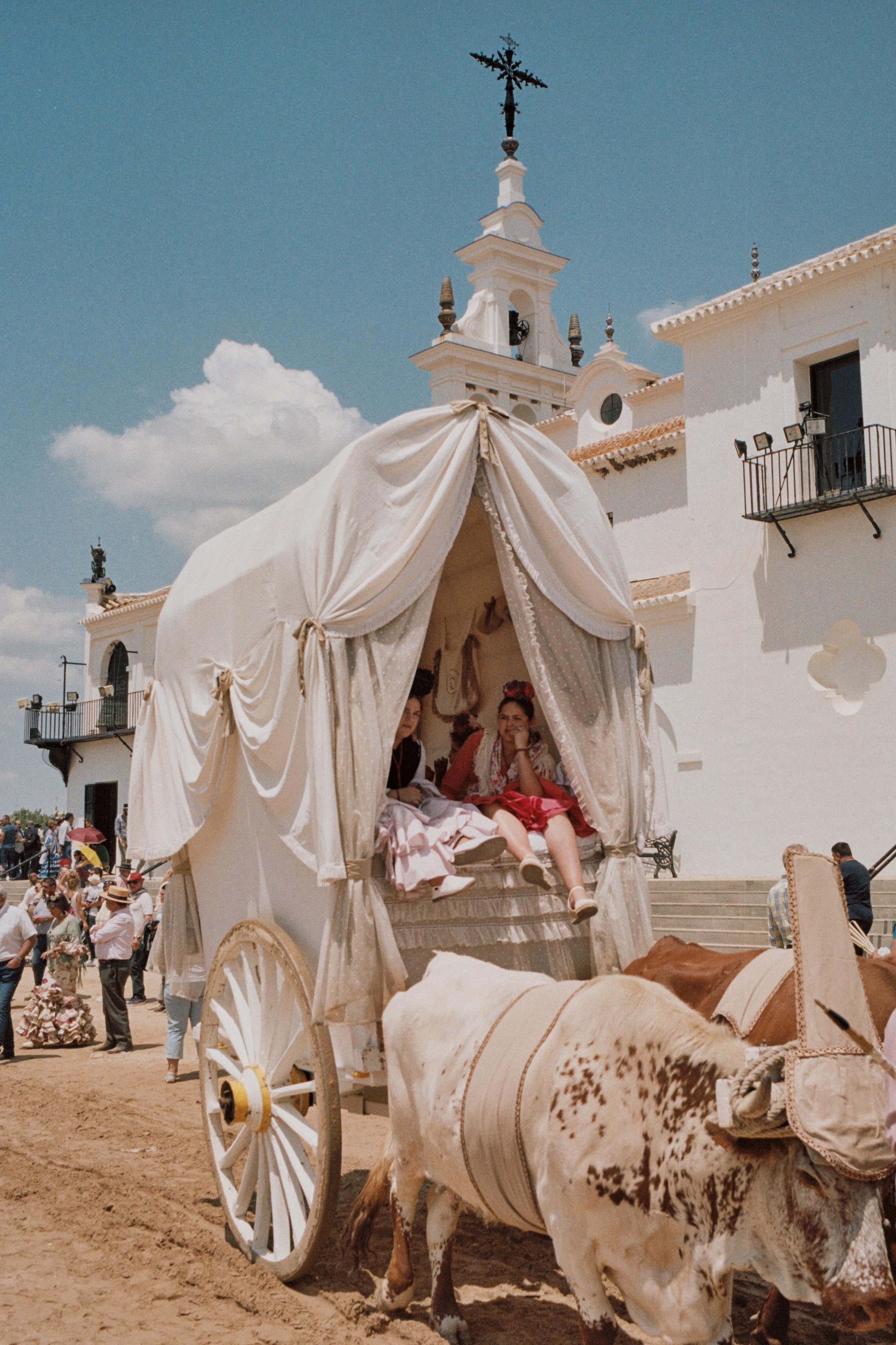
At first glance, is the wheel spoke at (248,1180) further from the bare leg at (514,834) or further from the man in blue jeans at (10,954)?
the man in blue jeans at (10,954)

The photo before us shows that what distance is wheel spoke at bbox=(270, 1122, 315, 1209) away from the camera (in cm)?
459

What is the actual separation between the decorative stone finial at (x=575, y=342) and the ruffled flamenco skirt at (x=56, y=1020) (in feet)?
70.7

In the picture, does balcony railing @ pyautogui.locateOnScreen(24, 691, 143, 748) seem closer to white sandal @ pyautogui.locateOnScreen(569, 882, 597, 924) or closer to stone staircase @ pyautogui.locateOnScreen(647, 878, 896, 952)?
stone staircase @ pyautogui.locateOnScreen(647, 878, 896, 952)

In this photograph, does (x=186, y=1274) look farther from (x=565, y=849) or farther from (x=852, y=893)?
(x=852, y=893)

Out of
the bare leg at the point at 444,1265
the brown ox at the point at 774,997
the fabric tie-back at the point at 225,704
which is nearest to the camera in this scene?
the brown ox at the point at 774,997

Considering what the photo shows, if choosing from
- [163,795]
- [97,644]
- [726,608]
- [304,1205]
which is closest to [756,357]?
[726,608]

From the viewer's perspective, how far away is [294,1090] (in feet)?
15.5

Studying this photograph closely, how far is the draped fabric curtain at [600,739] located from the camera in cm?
512

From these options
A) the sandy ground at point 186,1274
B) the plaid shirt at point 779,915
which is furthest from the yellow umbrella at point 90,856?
the plaid shirt at point 779,915

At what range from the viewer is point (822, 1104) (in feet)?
8.83

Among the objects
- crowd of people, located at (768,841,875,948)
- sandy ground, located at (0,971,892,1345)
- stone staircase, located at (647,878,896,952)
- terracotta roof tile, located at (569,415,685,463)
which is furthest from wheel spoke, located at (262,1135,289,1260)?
terracotta roof tile, located at (569,415,685,463)

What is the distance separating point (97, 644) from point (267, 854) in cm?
2933

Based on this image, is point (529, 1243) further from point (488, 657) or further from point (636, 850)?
point (488, 657)

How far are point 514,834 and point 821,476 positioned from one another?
45.4 ft
